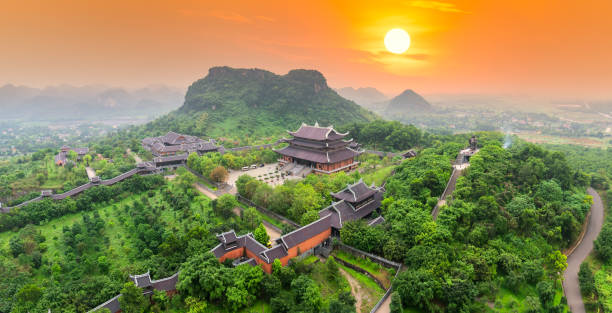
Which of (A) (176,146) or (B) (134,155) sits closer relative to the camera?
(A) (176,146)

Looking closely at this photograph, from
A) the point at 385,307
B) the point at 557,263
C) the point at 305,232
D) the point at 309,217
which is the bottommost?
the point at 385,307

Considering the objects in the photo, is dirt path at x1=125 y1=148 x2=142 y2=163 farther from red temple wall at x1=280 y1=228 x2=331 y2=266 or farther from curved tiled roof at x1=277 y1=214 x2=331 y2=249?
red temple wall at x1=280 y1=228 x2=331 y2=266

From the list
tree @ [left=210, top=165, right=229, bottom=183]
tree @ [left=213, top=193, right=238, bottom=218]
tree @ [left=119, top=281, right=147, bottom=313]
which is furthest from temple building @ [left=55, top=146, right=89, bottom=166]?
tree @ [left=119, top=281, right=147, bottom=313]

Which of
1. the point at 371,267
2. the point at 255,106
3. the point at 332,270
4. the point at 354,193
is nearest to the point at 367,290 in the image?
the point at 371,267

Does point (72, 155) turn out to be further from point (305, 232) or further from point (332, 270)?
point (332, 270)

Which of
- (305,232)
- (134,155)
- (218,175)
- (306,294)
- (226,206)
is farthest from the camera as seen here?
(134,155)

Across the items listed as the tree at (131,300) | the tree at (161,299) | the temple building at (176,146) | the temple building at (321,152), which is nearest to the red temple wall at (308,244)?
the tree at (161,299)
